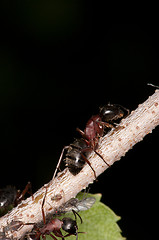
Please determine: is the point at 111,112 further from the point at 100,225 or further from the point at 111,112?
the point at 100,225

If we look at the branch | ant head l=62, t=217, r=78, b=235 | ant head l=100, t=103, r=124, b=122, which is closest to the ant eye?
ant head l=62, t=217, r=78, b=235

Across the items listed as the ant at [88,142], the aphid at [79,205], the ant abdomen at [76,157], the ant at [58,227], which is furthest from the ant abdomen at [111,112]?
the ant at [58,227]

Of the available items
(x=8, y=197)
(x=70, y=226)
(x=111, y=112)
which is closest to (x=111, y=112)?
(x=111, y=112)

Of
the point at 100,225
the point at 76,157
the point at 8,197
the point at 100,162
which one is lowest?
the point at 100,225

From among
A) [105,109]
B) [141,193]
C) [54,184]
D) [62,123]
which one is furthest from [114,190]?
[54,184]

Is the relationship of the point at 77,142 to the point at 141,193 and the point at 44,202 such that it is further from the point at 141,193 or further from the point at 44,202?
the point at 141,193

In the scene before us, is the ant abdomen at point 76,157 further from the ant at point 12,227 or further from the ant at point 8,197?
the ant at point 8,197
